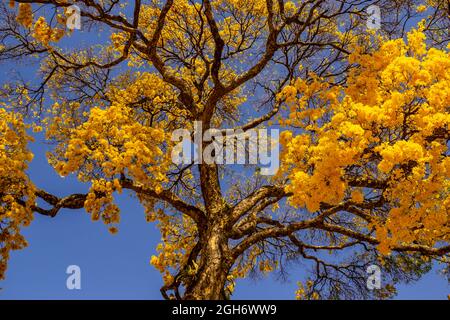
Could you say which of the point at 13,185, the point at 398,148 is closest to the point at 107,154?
the point at 13,185

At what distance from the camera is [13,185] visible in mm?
7512

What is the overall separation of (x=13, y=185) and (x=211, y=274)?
3.38m

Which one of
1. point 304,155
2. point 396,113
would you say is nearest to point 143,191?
point 304,155

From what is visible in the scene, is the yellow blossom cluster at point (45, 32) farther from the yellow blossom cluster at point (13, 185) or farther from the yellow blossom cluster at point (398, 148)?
the yellow blossom cluster at point (398, 148)

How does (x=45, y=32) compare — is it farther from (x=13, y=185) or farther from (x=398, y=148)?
(x=398, y=148)

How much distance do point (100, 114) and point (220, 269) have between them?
3.18m

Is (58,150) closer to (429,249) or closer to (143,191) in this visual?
(143,191)

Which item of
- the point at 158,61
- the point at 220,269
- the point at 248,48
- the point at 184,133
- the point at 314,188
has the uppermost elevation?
the point at 248,48

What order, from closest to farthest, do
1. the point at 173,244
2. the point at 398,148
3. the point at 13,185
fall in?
the point at 398,148 < the point at 13,185 < the point at 173,244

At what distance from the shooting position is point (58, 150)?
9438 millimetres

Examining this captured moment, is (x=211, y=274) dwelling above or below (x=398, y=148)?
below

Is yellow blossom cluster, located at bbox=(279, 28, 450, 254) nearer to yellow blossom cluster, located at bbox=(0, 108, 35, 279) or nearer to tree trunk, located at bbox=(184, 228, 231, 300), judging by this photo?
tree trunk, located at bbox=(184, 228, 231, 300)

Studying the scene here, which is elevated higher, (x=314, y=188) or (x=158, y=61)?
(x=158, y=61)

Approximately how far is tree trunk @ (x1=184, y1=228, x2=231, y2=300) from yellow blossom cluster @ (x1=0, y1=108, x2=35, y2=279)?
2727 millimetres
